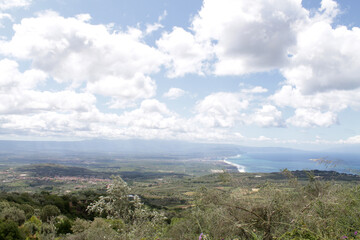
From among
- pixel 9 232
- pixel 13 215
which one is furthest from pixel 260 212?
pixel 13 215

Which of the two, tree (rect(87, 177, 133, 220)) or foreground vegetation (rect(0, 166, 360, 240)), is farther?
tree (rect(87, 177, 133, 220))

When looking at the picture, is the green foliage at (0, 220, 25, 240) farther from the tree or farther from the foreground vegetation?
the foreground vegetation

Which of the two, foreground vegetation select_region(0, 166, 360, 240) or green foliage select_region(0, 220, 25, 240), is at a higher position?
foreground vegetation select_region(0, 166, 360, 240)

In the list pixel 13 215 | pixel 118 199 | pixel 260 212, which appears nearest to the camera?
pixel 260 212

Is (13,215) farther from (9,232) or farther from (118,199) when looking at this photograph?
(118,199)

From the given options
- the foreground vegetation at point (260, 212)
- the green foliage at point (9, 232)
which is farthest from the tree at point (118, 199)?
the green foliage at point (9, 232)

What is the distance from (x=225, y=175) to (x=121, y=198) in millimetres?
2725

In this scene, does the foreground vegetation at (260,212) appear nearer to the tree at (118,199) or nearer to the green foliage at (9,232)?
the tree at (118,199)

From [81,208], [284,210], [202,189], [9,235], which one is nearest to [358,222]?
[284,210]

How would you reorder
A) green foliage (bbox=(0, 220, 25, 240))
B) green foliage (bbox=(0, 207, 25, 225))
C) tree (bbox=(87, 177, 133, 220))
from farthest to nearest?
green foliage (bbox=(0, 207, 25, 225)) → green foliage (bbox=(0, 220, 25, 240)) → tree (bbox=(87, 177, 133, 220))

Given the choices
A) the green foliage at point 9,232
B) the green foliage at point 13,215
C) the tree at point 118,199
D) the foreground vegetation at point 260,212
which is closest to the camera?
the foreground vegetation at point 260,212

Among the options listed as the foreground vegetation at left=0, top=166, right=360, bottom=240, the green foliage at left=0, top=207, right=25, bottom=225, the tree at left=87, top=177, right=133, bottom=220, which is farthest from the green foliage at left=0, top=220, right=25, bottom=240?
A: the foreground vegetation at left=0, top=166, right=360, bottom=240

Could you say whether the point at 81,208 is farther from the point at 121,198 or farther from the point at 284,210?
the point at 284,210

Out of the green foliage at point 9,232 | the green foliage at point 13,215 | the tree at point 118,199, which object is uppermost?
the tree at point 118,199
